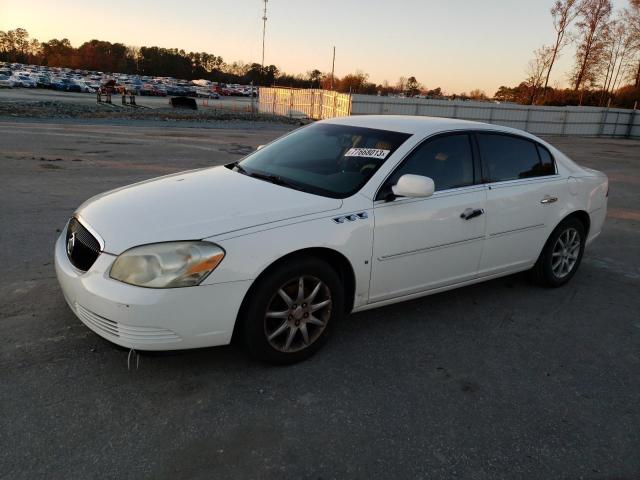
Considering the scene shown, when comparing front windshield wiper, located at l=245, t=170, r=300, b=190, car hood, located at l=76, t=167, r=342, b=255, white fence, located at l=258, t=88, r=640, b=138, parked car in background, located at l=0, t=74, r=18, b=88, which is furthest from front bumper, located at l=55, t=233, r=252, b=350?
parked car in background, located at l=0, t=74, r=18, b=88

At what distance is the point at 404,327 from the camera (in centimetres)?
397

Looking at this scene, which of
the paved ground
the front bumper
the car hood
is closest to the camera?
the paved ground

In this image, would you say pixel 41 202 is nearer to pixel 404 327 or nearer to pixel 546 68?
pixel 404 327

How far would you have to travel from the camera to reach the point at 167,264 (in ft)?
9.22

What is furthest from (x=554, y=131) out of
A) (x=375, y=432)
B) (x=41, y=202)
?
(x=375, y=432)

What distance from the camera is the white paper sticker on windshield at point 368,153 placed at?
12.3ft

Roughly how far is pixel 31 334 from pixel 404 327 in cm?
262

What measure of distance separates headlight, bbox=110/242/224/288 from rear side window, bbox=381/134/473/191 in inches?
56.8

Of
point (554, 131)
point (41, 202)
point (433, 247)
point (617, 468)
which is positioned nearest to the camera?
point (617, 468)

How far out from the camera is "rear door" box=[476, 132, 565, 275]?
420 centimetres

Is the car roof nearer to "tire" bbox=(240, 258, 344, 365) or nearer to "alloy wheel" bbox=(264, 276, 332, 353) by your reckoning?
"tire" bbox=(240, 258, 344, 365)

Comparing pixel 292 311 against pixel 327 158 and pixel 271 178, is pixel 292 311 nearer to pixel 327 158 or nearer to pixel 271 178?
pixel 271 178

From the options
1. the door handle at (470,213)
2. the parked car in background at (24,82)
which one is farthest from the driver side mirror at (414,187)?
the parked car in background at (24,82)

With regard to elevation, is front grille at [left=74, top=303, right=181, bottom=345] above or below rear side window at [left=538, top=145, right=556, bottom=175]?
below
